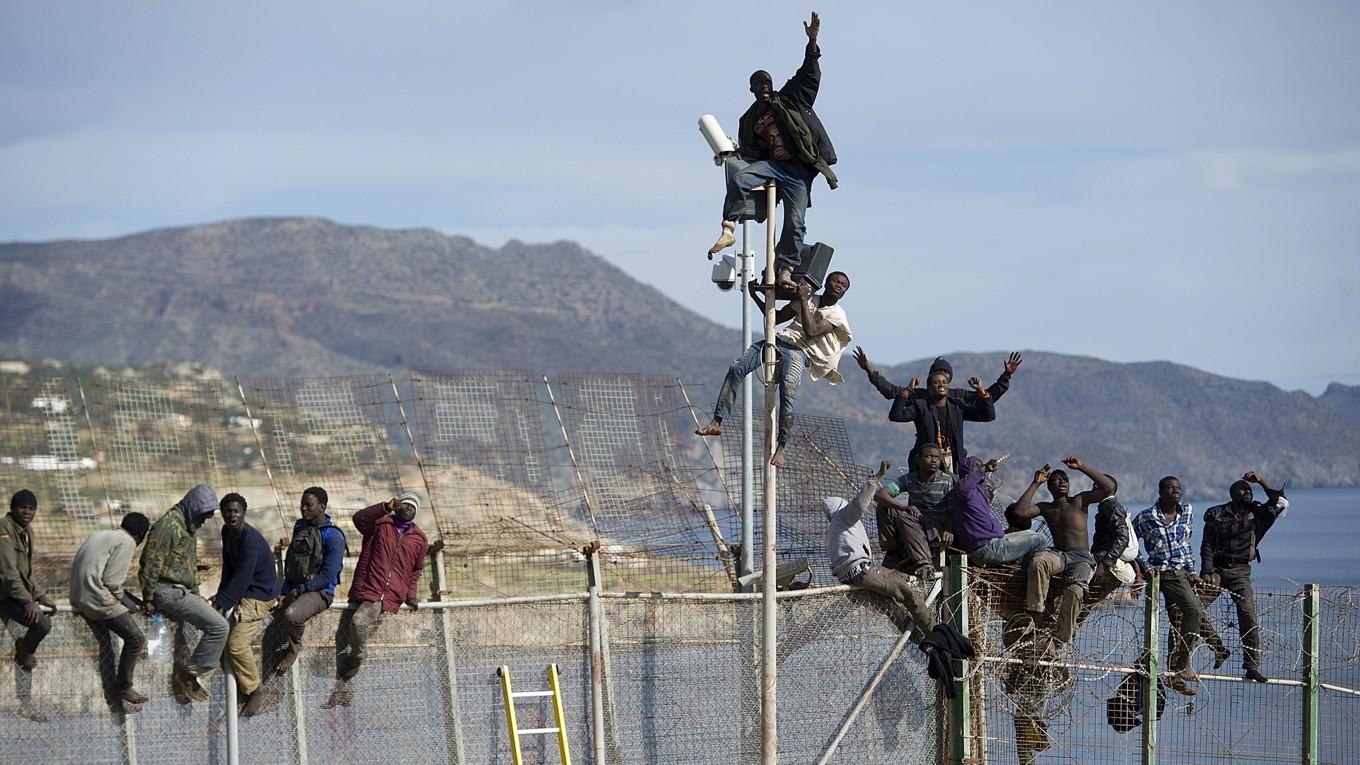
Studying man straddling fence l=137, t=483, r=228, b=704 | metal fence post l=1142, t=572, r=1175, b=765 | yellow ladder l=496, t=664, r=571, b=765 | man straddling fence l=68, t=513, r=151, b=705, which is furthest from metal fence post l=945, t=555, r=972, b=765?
man straddling fence l=68, t=513, r=151, b=705

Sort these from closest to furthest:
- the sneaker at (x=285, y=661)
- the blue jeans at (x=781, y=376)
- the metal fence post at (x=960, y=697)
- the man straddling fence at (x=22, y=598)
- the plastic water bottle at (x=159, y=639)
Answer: the man straddling fence at (x=22, y=598)
the plastic water bottle at (x=159, y=639)
the sneaker at (x=285, y=661)
the blue jeans at (x=781, y=376)
the metal fence post at (x=960, y=697)

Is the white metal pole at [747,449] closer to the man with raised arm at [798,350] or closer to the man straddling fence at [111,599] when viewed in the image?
the man with raised arm at [798,350]

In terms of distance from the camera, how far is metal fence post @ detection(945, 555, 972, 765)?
14.8 metres

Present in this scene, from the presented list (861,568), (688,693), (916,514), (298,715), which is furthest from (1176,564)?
(298,715)

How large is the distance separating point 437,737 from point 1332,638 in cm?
785

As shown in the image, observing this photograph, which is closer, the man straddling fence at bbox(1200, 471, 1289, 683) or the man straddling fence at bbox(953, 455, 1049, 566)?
the man straddling fence at bbox(953, 455, 1049, 566)

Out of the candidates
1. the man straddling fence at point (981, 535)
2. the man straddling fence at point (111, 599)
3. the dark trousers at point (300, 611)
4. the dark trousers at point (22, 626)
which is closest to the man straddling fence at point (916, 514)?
the man straddling fence at point (981, 535)

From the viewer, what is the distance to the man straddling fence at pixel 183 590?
→ 1287cm

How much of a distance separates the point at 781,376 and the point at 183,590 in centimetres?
497

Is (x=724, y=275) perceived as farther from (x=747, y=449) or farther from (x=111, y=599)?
(x=111, y=599)

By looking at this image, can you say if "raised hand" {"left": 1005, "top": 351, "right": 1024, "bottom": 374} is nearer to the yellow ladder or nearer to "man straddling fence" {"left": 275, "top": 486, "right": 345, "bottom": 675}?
the yellow ladder

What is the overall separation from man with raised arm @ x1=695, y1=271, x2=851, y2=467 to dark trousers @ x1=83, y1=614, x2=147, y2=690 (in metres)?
4.60

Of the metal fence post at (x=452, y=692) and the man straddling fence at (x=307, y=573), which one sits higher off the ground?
the man straddling fence at (x=307, y=573)

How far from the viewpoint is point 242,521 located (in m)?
13.3
